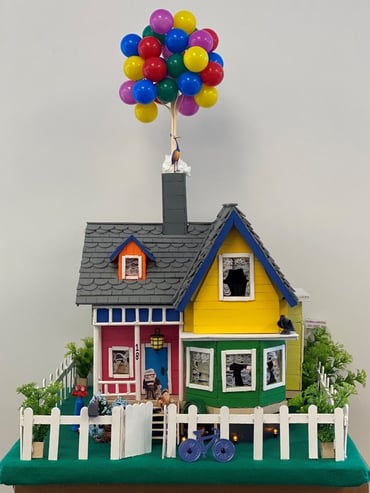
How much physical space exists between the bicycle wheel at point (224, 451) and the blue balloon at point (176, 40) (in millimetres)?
1417

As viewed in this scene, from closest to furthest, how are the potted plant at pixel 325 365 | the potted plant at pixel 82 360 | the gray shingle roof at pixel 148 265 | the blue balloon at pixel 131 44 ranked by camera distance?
the gray shingle roof at pixel 148 265 < the potted plant at pixel 325 365 < the blue balloon at pixel 131 44 < the potted plant at pixel 82 360

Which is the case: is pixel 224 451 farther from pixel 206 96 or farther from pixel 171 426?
pixel 206 96

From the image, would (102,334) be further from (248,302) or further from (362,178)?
(362,178)

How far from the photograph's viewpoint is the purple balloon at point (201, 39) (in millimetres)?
2416

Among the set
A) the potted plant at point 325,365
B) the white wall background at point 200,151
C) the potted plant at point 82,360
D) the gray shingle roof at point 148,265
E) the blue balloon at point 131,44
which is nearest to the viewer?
the gray shingle roof at point 148,265

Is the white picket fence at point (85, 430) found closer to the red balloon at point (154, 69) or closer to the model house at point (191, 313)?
the model house at point (191, 313)

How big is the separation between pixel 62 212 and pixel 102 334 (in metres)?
0.75

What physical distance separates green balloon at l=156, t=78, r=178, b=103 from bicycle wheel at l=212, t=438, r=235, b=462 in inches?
50.6

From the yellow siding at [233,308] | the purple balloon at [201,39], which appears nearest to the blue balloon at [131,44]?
the purple balloon at [201,39]

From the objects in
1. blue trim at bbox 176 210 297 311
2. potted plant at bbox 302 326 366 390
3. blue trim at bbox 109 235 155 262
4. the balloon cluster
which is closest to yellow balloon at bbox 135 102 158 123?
the balloon cluster

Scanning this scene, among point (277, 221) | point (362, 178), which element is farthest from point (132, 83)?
point (362, 178)

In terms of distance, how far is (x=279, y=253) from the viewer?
113 inches

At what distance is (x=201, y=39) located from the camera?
7.92ft

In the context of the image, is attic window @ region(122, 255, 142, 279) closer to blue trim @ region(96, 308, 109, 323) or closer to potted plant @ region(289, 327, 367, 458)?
blue trim @ region(96, 308, 109, 323)
